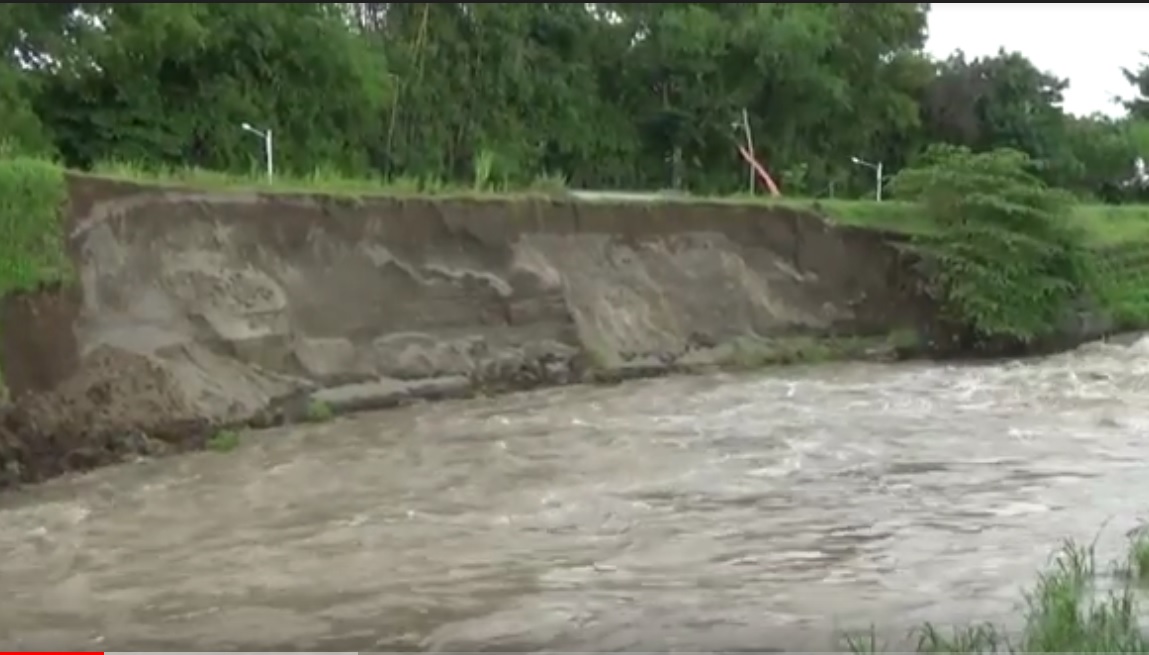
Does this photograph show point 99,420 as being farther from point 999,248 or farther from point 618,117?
point 618,117

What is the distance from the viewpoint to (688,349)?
868 inches

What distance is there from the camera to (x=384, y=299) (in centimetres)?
1872

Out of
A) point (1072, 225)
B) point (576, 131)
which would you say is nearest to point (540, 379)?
point (1072, 225)

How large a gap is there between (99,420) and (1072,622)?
996 cm

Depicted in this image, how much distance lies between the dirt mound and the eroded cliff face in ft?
0.07

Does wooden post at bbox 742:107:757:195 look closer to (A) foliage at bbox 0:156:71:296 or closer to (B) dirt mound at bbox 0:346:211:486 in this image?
(B) dirt mound at bbox 0:346:211:486

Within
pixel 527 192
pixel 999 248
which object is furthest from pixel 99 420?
pixel 999 248

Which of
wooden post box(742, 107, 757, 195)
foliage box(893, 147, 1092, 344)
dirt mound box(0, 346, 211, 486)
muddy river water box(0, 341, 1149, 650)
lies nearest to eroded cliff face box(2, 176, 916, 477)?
dirt mound box(0, 346, 211, 486)

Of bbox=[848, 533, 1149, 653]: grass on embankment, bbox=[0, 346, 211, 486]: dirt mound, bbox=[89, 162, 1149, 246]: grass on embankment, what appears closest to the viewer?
bbox=[848, 533, 1149, 653]: grass on embankment

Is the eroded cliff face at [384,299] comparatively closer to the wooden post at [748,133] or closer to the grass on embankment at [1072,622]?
the grass on embankment at [1072,622]

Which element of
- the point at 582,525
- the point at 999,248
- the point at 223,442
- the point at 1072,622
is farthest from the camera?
the point at 999,248

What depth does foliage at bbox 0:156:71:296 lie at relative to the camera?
47.2 ft

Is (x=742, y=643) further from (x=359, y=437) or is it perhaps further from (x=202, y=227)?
(x=202, y=227)

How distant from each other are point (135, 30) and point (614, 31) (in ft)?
48.5
